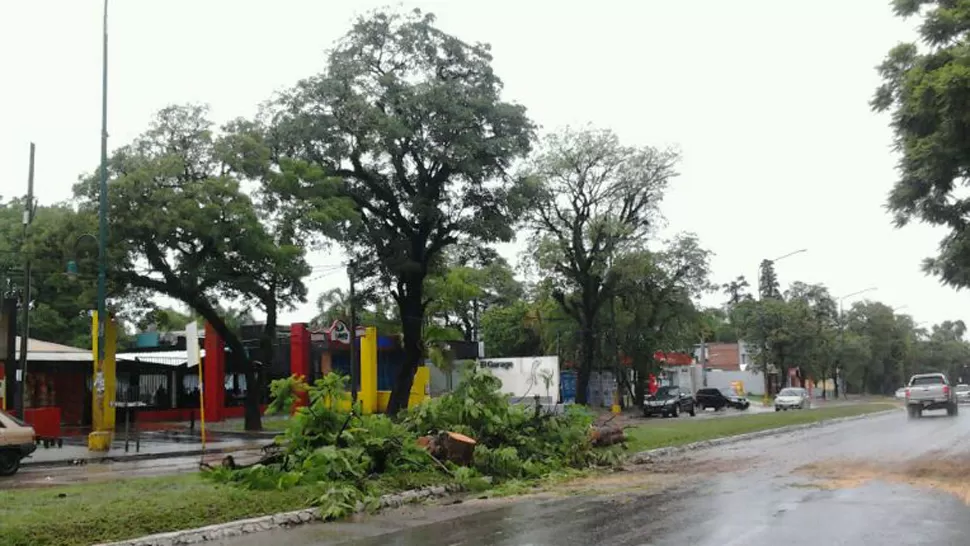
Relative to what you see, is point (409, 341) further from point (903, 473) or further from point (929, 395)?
point (929, 395)

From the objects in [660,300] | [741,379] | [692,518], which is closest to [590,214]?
[660,300]

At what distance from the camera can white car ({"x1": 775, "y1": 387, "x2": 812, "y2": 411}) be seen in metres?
53.3

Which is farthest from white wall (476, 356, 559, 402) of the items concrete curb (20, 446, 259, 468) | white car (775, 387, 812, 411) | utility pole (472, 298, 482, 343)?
concrete curb (20, 446, 259, 468)

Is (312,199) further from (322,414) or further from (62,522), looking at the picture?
(62,522)

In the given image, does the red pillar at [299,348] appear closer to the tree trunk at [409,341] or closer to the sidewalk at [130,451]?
the tree trunk at [409,341]

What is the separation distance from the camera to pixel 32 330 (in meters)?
45.6

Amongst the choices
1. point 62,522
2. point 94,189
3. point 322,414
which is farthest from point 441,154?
point 62,522

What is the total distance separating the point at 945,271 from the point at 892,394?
107337mm

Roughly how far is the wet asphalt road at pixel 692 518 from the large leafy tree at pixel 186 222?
17.3m

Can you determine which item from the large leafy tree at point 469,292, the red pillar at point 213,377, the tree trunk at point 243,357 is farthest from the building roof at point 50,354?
the large leafy tree at point 469,292

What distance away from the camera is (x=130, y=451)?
80.7ft

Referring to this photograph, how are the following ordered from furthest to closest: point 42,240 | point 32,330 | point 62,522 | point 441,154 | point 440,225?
1. point 32,330
2. point 440,225
3. point 441,154
4. point 42,240
5. point 62,522

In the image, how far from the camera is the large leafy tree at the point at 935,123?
638 inches

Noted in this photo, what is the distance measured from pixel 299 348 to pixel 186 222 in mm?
21148
